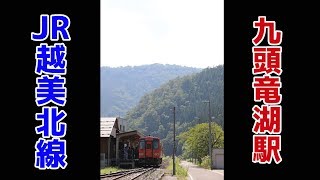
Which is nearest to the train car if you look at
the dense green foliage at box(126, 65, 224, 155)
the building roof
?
the building roof

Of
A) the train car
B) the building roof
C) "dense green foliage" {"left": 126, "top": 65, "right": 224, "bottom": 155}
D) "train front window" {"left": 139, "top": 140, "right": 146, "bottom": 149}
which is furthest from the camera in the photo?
"dense green foliage" {"left": 126, "top": 65, "right": 224, "bottom": 155}

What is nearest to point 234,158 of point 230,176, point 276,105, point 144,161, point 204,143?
point 230,176

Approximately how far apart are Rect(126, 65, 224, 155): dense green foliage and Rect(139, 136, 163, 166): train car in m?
69.1

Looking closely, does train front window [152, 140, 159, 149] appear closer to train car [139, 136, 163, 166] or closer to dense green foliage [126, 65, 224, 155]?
train car [139, 136, 163, 166]

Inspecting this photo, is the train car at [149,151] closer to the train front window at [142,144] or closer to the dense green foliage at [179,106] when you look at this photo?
the train front window at [142,144]

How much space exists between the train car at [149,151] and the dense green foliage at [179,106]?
69111 millimetres

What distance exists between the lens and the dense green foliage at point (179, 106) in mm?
146375

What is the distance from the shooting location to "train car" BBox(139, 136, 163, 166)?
4616 cm

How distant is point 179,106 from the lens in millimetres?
173250

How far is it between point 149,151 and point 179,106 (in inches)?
5018

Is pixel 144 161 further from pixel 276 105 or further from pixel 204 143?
pixel 276 105

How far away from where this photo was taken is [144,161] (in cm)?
4638

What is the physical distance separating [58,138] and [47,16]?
2641 millimetres

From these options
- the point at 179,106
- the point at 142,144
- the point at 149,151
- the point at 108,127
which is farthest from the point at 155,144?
the point at 179,106
